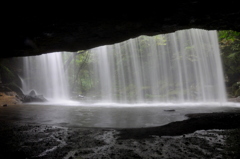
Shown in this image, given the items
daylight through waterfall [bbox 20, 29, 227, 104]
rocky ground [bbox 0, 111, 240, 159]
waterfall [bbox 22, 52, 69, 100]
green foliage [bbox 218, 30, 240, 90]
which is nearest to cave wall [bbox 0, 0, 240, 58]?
rocky ground [bbox 0, 111, 240, 159]

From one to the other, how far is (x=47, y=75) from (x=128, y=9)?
25636 mm

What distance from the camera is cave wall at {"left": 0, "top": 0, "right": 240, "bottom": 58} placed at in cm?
549

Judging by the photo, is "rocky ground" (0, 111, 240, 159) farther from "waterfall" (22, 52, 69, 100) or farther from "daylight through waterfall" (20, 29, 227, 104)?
"waterfall" (22, 52, 69, 100)

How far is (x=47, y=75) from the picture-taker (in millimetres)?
27219

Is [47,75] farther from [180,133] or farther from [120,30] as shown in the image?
[180,133]

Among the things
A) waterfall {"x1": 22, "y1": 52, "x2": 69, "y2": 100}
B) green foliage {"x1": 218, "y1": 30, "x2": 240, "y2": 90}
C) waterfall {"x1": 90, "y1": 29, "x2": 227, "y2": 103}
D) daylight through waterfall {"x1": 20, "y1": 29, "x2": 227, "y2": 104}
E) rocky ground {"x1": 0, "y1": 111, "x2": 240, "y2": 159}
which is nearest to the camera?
rocky ground {"x1": 0, "y1": 111, "x2": 240, "y2": 159}

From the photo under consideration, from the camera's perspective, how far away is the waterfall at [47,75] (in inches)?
988

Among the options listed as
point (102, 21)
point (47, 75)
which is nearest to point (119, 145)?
point (102, 21)

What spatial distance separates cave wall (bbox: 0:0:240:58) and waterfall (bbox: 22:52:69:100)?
18.7m

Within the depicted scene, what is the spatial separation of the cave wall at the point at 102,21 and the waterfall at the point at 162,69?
15.4 m

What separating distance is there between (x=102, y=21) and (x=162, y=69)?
2179 centimetres

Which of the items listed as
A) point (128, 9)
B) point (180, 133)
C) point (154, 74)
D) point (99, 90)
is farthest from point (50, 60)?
point (180, 133)

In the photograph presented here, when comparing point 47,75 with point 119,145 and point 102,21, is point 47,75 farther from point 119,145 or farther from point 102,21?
point 119,145

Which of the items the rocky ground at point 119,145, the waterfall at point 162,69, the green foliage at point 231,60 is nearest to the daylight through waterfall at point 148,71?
the waterfall at point 162,69
